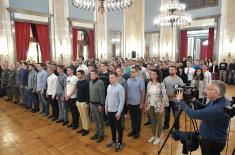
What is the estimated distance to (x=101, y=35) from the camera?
12.1 m

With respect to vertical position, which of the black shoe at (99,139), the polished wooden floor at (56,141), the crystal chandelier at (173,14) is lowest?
the polished wooden floor at (56,141)

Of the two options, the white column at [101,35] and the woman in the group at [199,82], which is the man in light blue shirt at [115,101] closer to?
the woman in the group at [199,82]

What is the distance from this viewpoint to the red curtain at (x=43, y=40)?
949 centimetres

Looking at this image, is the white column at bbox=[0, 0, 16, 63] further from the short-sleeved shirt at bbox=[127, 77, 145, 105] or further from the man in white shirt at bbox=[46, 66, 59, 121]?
the short-sleeved shirt at bbox=[127, 77, 145, 105]

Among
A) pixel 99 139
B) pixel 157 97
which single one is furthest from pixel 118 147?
pixel 157 97

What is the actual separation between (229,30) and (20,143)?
11.4m

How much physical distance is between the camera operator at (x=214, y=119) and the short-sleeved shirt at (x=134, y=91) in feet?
5.53

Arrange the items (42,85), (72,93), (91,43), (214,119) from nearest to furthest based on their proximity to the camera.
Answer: (214,119), (72,93), (42,85), (91,43)

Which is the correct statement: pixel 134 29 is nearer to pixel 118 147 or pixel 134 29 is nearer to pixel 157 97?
pixel 157 97

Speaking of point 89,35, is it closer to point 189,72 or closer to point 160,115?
point 189,72

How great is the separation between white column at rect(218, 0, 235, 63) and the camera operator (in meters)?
10.1

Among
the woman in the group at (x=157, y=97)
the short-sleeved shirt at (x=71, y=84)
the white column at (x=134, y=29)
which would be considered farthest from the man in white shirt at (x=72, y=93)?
the white column at (x=134, y=29)

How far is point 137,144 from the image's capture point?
369cm

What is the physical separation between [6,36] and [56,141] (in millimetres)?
6574
